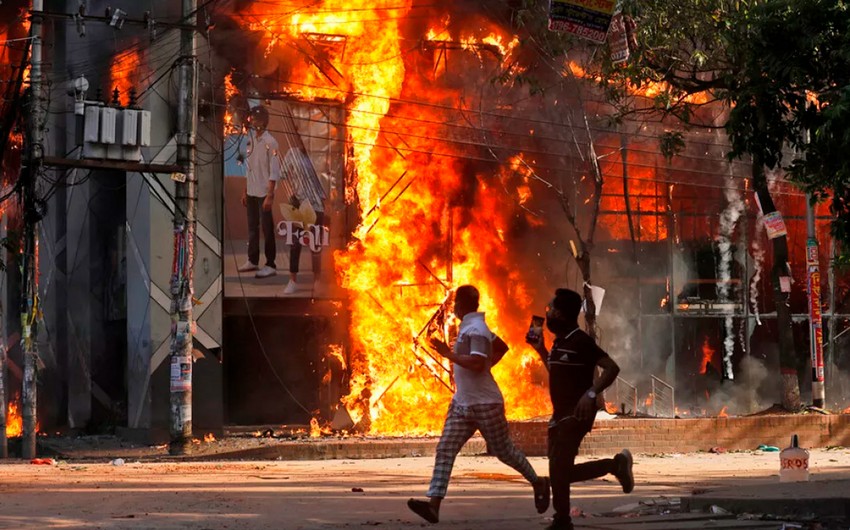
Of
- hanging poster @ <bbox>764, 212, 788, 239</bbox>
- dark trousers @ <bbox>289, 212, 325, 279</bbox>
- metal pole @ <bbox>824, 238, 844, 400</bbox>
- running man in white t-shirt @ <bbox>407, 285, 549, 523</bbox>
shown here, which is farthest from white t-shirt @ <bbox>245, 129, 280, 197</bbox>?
running man in white t-shirt @ <bbox>407, 285, 549, 523</bbox>

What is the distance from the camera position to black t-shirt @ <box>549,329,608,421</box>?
30.1 feet

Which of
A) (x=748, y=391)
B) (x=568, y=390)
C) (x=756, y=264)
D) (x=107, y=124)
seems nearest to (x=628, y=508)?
(x=568, y=390)

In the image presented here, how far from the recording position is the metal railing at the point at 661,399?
2912cm

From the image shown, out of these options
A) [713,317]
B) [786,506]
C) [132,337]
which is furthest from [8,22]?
[786,506]

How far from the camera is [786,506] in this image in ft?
33.2

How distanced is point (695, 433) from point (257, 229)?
9255 millimetres

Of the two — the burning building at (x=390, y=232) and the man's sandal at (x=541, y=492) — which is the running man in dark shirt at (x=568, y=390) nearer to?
the man's sandal at (x=541, y=492)

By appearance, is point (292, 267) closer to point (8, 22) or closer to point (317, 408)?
A: point (317, 408)

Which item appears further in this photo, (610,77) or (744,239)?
(744,239)

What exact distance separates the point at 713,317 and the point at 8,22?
17389 millimetres

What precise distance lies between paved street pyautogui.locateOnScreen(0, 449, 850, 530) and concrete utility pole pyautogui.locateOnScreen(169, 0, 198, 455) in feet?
5.86

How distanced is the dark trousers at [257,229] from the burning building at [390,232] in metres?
0.15

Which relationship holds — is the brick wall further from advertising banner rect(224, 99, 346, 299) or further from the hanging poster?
advertising banner rect(224, 99, 346, 299)

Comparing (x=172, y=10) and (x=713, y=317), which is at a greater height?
(x=172, y=10)
